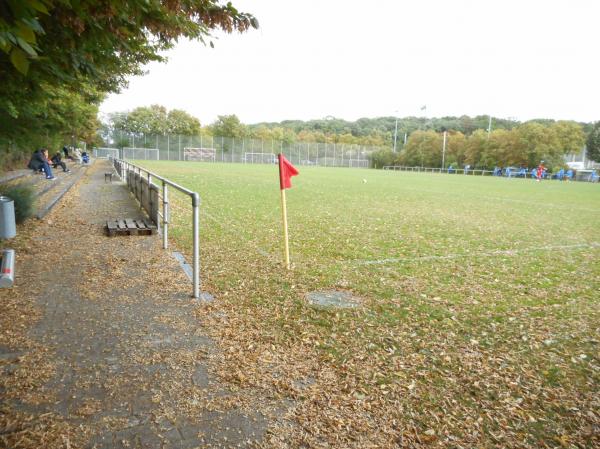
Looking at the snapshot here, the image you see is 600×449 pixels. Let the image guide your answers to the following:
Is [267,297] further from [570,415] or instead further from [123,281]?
[570,415]

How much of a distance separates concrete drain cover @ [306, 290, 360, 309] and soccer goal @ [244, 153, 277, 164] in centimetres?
7913

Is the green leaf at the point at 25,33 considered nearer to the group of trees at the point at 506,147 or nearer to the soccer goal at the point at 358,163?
the group of trees at the point at 506,147

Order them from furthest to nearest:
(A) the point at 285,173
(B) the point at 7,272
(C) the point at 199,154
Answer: (C) the point at 199,154
(A) the point at 285,173
(B) the point at 7,272

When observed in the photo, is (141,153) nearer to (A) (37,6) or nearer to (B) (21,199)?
(B) (21,199)

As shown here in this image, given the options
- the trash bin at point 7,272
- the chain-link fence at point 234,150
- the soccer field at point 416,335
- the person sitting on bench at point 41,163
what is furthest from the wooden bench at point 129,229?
the chain-link fence at point 234,150

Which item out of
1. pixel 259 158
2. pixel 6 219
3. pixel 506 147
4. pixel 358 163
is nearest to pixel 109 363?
pixel 6 219

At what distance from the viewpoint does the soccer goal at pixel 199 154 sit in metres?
77.0

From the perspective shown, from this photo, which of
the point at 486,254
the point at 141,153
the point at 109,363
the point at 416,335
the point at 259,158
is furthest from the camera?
the point at 259,158

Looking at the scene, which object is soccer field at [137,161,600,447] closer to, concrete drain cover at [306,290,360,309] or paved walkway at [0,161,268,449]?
concrete drain cover at [306,290,360,309]

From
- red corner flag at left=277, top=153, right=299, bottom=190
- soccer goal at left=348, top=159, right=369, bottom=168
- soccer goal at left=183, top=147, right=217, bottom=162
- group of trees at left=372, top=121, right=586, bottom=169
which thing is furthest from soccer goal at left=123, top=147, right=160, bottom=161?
red corner flag at left=277, top=153, right=299, bottom=190

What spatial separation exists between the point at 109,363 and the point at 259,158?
8246 centimetres

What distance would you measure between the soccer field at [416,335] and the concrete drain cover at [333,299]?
0.42 feet

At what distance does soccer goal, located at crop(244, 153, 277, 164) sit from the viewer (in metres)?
83.4

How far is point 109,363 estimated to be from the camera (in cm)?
Answer: 345
